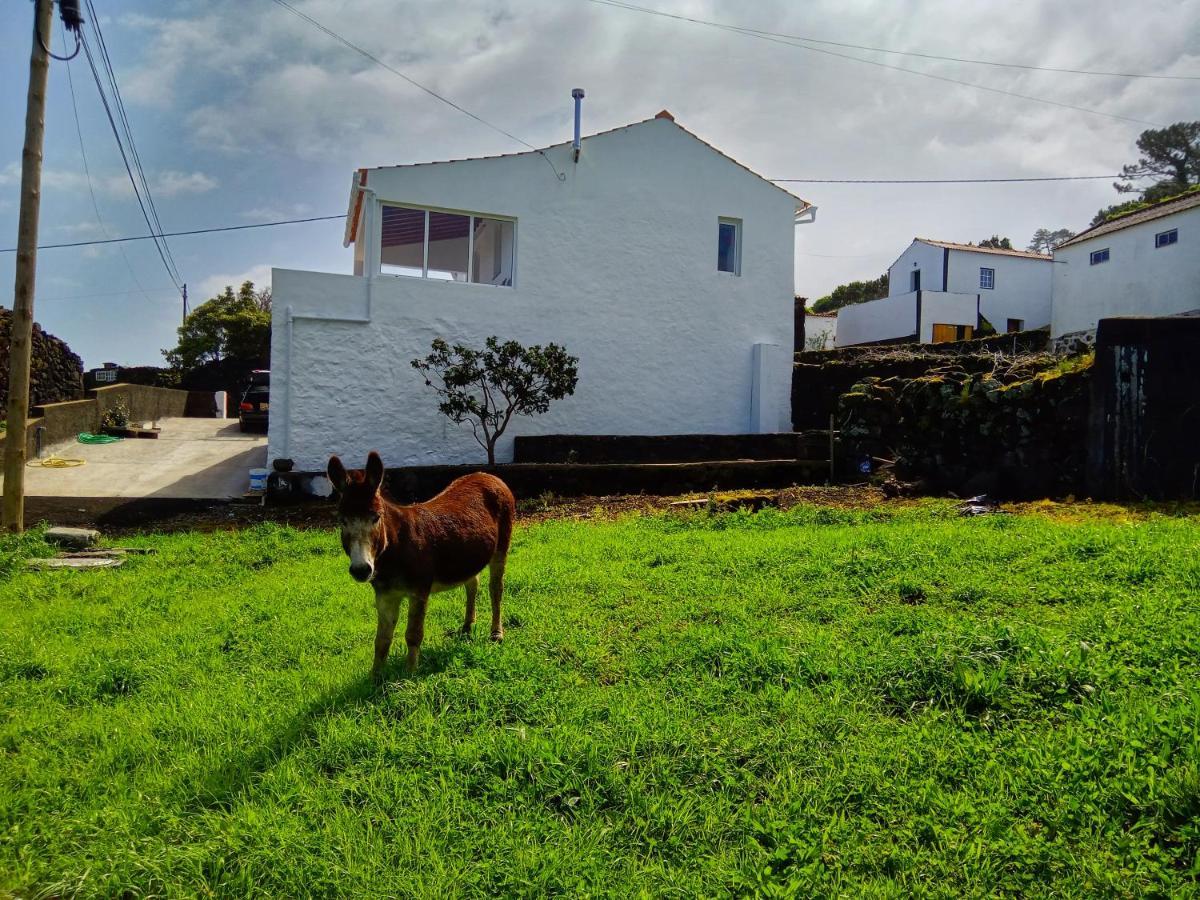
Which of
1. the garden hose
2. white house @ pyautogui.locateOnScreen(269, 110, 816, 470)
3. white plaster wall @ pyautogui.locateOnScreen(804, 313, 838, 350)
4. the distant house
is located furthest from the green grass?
white plaster wall @ pyautogui.locateOnScreen(804, 313, 838, 350)

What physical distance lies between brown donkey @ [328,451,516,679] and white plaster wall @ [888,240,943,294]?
33.3 meters

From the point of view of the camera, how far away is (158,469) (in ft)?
48.4

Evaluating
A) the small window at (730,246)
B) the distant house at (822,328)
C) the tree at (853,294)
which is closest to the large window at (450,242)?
the small window at (730,246)

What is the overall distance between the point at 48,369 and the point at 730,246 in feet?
55.6

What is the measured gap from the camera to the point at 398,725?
3.52 metres

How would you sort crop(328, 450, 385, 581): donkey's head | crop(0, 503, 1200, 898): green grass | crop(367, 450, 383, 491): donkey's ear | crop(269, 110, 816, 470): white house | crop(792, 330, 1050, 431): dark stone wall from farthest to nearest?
crop(792, 330, 1050, 431): dark stone wall < crop(269, 110, 816, 470): white house < crop(367, 450, 383, 491): donkey's ear < crop(328, 450, 385, 581): donkey's head < crop(0, 503, 1200, 898): green grass

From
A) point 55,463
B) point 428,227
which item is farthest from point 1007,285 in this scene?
point 55,463

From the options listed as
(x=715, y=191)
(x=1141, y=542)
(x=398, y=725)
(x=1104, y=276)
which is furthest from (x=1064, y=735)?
(x=1104, y=276)

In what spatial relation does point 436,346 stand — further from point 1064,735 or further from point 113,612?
point 1064,735

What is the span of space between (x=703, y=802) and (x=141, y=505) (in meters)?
11.7

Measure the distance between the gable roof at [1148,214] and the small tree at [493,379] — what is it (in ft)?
70.5

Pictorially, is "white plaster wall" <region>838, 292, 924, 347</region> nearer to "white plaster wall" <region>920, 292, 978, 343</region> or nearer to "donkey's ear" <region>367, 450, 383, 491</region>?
"white plaster wall" <region>920, 292, 978, 343</region>

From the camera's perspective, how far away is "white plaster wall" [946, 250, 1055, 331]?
106 feet

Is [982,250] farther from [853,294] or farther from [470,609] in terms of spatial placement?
[470,609]
